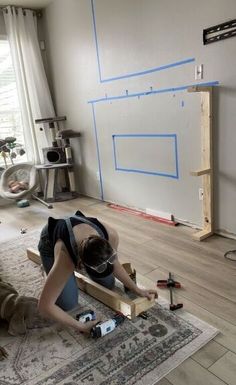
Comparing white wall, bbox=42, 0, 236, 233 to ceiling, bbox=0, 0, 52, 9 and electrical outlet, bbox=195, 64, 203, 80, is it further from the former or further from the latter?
ceiling, bbox=0, 0, 52, 9

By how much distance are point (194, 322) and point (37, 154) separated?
154 inches

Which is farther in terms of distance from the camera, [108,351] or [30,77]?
[30,77]

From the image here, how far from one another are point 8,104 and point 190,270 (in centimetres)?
389

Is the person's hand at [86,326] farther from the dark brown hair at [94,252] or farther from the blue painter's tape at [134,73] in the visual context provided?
the blue painter's tape at [134,73]

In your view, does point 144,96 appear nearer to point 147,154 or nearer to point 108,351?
point 147,154

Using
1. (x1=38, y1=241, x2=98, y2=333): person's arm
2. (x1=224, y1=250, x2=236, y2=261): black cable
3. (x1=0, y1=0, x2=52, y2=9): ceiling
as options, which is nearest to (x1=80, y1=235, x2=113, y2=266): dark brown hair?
(x1=38, y1=241, x2=98, y2=333): person's arm

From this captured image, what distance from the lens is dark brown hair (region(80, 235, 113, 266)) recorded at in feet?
4.68

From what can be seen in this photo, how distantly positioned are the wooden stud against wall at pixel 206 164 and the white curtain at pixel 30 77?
9.66 ft

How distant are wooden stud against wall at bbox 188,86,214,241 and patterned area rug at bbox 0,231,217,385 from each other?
114 cm

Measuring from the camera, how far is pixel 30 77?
15.6 ft

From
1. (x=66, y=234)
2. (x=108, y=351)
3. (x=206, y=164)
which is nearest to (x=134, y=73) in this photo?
(x=206, y=164)

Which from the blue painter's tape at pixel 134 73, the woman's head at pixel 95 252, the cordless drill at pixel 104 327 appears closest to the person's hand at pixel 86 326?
the cordless drill at pixel 104 327

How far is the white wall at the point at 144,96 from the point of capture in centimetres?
269

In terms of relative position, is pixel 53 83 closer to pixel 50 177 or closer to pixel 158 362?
pixel 50 177
